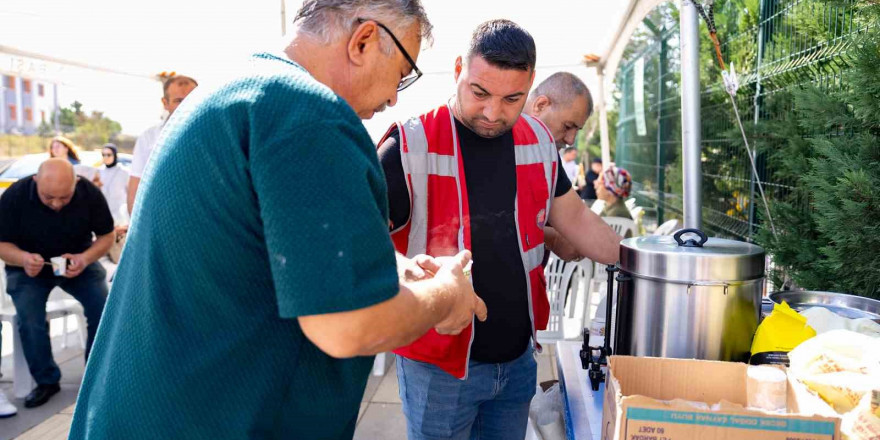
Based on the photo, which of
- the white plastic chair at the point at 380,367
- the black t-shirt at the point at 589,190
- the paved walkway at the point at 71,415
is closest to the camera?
the paved walkway at the point at 71,415

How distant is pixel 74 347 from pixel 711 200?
5.35m

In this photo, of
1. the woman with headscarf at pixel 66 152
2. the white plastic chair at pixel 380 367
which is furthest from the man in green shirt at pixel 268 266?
the woman with headscarf at pixel 66 152

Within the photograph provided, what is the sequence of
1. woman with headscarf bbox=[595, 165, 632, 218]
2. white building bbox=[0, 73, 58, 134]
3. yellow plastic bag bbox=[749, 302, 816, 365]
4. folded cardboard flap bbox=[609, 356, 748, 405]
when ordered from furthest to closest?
white building bbox=[0, 73, 58, 134], woman with headscarf bbox=[595, 165, 632, 218], yellow plastic bag bbox=[749, 302, 816, 365], folded cardboard flap bbox=[609, 356, 748, 405]

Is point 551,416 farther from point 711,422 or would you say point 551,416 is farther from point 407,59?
point 407,59

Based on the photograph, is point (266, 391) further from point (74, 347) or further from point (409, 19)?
point (74, 347)

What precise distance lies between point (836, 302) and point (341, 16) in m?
1.57

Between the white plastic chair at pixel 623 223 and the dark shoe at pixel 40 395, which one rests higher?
the white plastic chair at pixel 623 223

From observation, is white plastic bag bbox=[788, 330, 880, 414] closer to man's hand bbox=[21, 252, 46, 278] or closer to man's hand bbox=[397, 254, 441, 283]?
man's hand bbox=[397, 254, 441, 283]

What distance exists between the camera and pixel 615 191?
5715mm

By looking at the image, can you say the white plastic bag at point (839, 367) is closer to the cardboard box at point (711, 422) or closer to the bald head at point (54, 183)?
the cardboard box at point (711, 422)

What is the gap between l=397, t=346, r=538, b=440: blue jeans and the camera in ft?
6.58

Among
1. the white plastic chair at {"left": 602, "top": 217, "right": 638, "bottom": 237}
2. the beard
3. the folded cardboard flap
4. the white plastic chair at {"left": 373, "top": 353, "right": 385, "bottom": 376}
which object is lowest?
the white plastic chair at {"left": 373, "top": 353, "right": 385, "bottom": 376}

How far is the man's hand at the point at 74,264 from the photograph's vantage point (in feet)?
15.2

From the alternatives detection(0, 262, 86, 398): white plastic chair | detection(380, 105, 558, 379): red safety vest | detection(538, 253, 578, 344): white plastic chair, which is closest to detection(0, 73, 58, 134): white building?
detection(0, 262, 86, 398): white plastic chair
